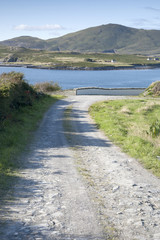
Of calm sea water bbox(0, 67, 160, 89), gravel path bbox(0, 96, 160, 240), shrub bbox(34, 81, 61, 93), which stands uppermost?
calm sea water bbox(0, 67, 160, 89)

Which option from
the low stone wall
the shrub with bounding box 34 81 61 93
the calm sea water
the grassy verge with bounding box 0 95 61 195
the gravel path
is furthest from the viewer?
the calm sea water

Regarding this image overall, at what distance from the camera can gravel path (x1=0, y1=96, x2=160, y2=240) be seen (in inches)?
260

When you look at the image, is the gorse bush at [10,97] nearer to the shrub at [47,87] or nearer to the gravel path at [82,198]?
the gravel path at [82,198]

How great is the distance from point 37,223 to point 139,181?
4353 mm

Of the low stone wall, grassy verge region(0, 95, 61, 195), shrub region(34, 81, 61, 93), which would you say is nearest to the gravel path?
grassy verge region(0, 95, 61, 195)

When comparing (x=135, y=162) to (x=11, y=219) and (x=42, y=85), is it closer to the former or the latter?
(x=11, y=219)

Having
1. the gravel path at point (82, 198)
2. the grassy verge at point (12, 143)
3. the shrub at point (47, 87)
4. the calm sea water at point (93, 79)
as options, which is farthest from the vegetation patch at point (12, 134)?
the calm sea water at point (93, 79)

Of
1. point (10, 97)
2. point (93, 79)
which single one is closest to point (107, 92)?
point (10, 97)

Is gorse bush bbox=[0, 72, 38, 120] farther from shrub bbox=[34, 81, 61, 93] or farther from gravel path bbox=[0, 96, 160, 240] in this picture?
shrub bbox=[34, 81, 61, 93]

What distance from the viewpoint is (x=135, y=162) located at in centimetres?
1221

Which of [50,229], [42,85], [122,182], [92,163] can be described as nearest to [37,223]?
[50,229]

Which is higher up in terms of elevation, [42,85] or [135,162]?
[42,85]

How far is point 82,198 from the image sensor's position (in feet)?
27.4

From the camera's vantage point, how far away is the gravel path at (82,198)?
6613 mm
